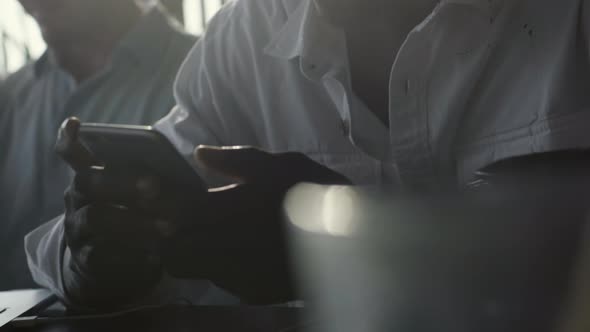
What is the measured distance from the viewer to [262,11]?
2.29ft

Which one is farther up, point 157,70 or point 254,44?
point 254,44

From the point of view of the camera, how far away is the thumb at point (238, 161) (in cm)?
36

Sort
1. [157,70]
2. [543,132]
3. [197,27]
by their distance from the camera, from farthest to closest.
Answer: [197,27], [157,70], [543,132]

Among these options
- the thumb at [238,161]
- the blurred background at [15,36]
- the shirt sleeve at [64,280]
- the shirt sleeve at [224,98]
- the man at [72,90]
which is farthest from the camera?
the blurred background at [15,36]

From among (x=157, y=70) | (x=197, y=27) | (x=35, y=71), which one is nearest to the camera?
(x=157, y=70)

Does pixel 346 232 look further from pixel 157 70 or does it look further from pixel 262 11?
pixel 157 70

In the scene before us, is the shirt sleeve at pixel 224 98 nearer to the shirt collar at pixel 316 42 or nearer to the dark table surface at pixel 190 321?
the shirt collar at pixel 316 42

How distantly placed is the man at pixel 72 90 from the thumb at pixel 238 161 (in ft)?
2.17

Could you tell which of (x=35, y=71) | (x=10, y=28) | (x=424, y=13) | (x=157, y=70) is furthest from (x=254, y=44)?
(x=10, y=28)

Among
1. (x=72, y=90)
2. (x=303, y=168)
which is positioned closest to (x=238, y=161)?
(x=303, y=168)

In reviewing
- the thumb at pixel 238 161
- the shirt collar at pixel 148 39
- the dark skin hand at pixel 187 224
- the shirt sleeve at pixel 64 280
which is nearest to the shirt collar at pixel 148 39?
the shirt collar at pixel 148 39

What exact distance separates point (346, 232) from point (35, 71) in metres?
1.18

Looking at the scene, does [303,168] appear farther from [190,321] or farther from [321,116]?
[321,116]

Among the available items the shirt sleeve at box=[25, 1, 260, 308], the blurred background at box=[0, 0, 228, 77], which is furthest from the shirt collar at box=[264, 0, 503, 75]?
the blurred background at box=[0, 0, 228, 77]
